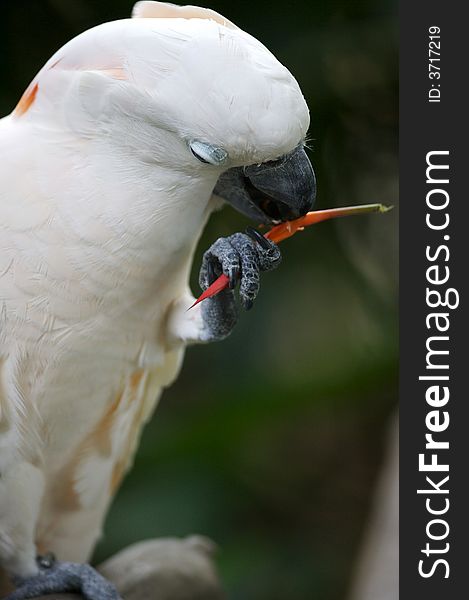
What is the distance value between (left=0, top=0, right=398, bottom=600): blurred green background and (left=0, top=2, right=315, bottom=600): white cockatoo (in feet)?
3.28

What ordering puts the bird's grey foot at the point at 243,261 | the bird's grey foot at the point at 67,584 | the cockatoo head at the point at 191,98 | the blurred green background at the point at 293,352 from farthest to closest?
the blurred green background at the point at 293,352 < the bird's grey foot at the point at 67,584 < the bird's grey foot at the point at 243,261 < the cockatoo head at the point at 191,98

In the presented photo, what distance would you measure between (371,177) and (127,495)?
45.5 inches

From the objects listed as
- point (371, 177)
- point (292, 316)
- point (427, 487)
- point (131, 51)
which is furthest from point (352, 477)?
point (131, 51)

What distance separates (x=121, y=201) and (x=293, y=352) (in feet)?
4.59

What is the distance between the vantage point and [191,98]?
1091mm

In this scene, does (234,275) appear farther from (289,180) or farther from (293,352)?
(293,352)

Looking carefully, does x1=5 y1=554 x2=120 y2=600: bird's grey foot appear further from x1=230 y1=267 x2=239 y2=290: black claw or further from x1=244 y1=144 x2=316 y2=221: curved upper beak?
x1=244 y1=144 x2=316 y2=221: curved upper beak

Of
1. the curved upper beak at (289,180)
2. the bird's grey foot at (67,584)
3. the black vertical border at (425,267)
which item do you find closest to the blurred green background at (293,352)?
the black vertical border at (425,267)

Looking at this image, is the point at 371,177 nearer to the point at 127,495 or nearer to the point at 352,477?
the point at 352,477

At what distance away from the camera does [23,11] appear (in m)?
2.21

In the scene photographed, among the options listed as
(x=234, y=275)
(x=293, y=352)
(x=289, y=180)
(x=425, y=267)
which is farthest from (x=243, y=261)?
(x=293, y=352)

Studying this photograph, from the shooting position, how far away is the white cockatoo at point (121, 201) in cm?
110

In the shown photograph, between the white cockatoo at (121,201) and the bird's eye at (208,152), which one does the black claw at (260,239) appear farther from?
the bird's eye at (208,152)

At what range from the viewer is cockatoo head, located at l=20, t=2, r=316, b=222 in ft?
3.56
